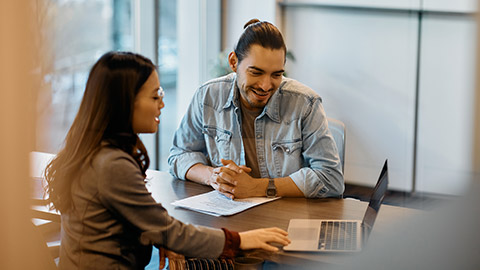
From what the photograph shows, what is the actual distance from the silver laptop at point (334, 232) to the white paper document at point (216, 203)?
121mm

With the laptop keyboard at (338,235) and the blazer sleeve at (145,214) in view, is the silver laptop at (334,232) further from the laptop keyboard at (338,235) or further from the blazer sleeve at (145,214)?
the blazer sleeve at (145,214)

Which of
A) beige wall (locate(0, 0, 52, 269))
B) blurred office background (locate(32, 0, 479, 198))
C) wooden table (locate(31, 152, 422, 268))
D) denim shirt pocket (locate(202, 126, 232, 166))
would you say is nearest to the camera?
blurred office background (locate(32, 0, 479, 198))

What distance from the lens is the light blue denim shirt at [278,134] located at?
1.26 m

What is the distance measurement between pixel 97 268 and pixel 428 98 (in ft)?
2.74

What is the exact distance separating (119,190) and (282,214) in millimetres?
387

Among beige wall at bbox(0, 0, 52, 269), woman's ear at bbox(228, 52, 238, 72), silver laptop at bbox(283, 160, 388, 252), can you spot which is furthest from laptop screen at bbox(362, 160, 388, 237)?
beige wall at bbox(0, 0, 52, 269)

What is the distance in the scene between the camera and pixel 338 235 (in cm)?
120

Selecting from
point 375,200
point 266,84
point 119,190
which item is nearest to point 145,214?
point 119,190

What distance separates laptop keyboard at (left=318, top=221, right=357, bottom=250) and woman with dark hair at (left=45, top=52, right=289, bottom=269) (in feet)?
0.29

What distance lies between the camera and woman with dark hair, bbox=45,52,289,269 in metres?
1.20

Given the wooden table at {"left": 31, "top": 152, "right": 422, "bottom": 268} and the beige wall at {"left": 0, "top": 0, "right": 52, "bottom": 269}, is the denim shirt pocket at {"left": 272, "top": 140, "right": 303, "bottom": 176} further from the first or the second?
the beige wall at {"left": 0, "top": 0, "right": 52, "bottom": 269}

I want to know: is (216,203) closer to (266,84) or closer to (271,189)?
(271,189)

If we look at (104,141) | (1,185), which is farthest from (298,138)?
(1,185)

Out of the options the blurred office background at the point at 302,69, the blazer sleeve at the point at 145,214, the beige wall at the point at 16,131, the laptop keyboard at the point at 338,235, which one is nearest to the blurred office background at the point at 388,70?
the blurred office background at the point at 302,69
